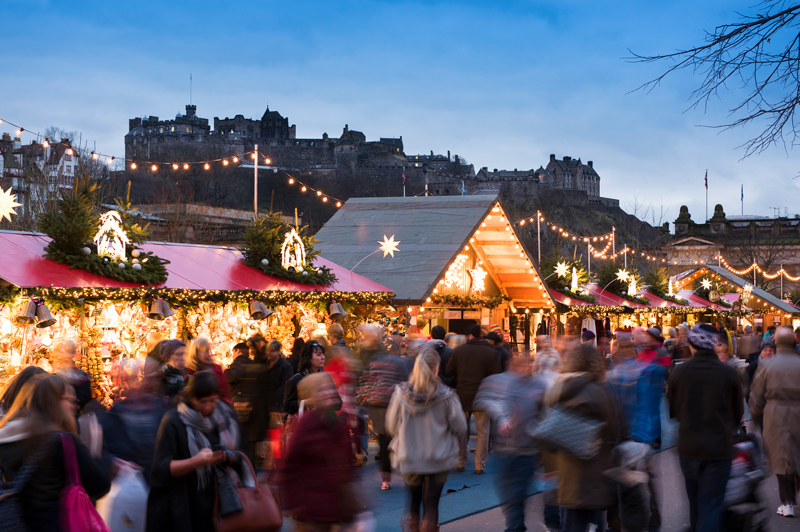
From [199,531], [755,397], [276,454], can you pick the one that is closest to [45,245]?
[276,454]

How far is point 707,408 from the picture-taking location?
6.05 m

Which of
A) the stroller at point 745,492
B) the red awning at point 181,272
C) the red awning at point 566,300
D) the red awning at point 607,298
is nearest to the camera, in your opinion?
the stroller at point 745,492

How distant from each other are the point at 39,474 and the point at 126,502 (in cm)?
135

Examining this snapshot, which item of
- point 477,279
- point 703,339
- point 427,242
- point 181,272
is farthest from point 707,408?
point 477,279

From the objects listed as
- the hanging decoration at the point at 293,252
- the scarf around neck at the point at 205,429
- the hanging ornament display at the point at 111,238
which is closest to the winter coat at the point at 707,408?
the scarf around neck at the point at 205,429

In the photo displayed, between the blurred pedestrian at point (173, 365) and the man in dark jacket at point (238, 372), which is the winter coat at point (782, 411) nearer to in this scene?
the man in dark jacket at point (238, 372)

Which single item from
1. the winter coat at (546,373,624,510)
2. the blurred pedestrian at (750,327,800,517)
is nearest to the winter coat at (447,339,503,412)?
the blurred pedestrian at (750,327,800,517)

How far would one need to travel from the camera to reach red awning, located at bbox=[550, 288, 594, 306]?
2339 centimetres

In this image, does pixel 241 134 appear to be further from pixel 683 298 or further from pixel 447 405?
pixel 447 405

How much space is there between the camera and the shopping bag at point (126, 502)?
5.23m

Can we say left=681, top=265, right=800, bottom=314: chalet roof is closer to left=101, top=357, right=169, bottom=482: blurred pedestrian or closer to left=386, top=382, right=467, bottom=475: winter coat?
left=386, top=382, right=467, bottom=475: winter coat

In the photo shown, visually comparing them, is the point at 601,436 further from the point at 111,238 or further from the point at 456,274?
the point at 456,274

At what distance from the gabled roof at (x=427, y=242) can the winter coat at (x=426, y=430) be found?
33.5 feet

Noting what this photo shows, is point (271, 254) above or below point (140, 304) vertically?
above
